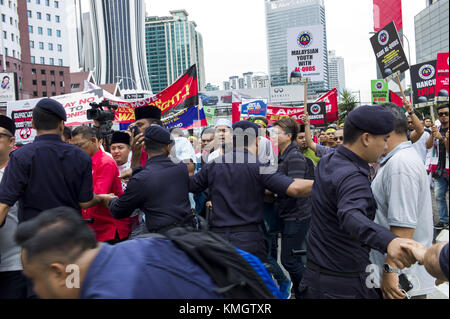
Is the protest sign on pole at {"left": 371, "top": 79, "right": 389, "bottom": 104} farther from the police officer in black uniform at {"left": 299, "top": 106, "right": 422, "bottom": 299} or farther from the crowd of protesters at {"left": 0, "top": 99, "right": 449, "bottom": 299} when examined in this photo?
the police officer in black uniform at {"left": 299, "top": 106, "right": 422, "bottom": 299}

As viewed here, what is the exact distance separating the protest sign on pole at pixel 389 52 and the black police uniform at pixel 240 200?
4.24 metres

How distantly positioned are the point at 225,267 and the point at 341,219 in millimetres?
918

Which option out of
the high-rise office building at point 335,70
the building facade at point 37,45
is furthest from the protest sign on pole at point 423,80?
the high-rise office building at point 335,70

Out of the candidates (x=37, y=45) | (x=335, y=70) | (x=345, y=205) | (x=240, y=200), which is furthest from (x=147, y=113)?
(x=335, y=70)

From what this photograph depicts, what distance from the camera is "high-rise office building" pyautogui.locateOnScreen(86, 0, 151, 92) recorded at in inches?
4250

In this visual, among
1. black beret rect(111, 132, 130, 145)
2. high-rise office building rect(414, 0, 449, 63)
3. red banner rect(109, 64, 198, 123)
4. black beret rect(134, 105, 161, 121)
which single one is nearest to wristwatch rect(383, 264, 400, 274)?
high-rise office building rect(414, 0, 449, 63)

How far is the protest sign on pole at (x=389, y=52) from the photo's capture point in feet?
22.0

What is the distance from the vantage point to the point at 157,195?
11.3 feet

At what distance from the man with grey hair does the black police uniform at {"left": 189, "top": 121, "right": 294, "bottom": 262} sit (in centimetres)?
109

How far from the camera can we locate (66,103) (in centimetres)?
1000

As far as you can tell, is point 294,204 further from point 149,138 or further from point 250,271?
point 250,271

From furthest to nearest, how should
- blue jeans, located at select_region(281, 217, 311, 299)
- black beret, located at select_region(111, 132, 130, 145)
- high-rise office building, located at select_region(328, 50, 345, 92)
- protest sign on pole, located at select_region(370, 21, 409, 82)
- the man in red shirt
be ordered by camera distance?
high-rise office building, located at select_region(328, 50, 345, 92) → protest sign on pole, located at select_region(370, 21, 409, 82) → black beret, located at select_region(111, 132, 130, 145) → blue jeans, located at select_region(281, 217, 311, 299) → the man in red shirt

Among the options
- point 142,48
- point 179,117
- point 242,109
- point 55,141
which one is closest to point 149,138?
point 55,141

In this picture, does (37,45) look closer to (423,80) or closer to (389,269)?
(423,80)
